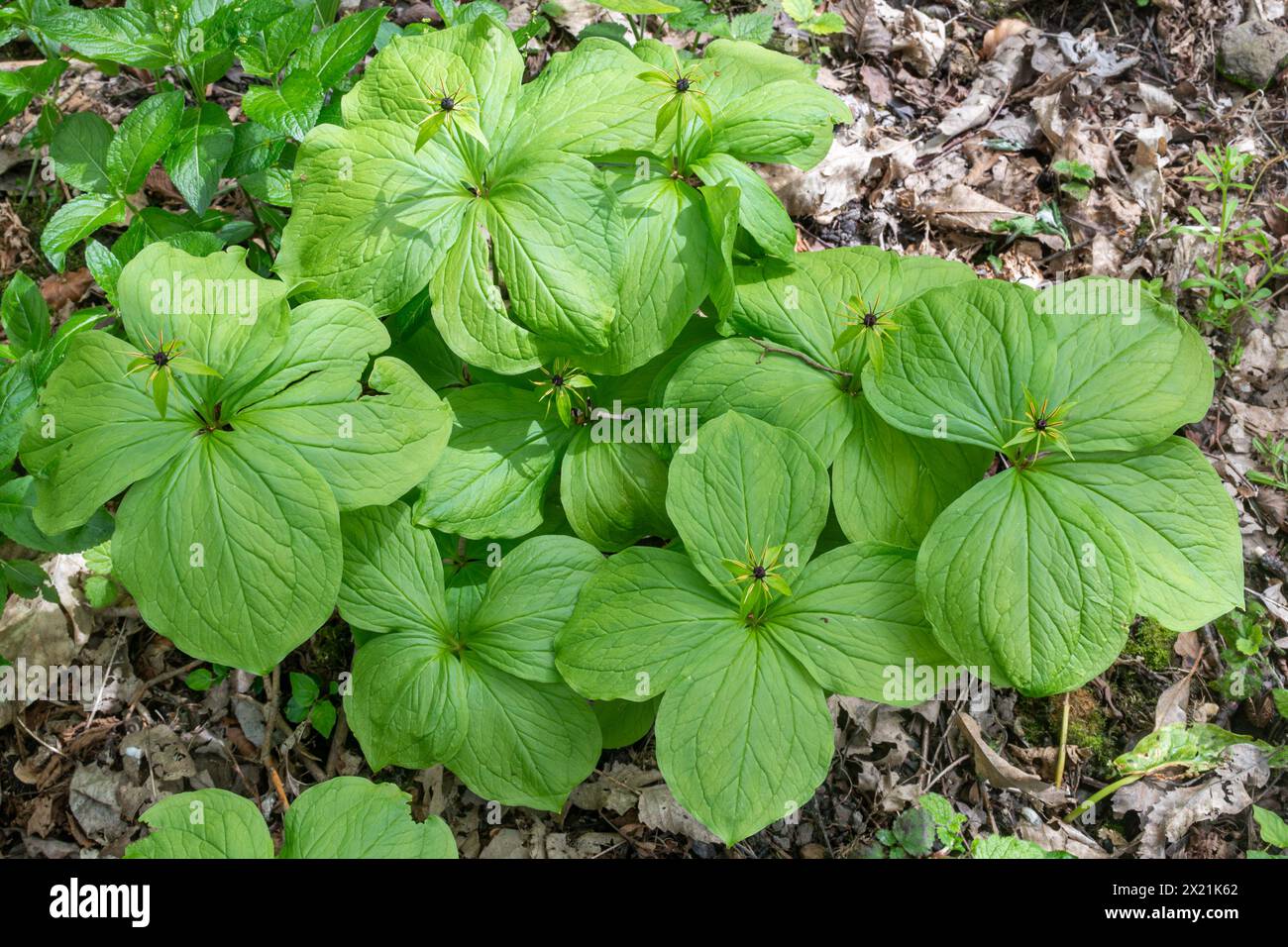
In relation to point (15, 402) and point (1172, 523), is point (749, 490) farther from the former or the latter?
point (15, 402)

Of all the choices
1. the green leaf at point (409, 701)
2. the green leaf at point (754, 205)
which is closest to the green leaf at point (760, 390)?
the green leaf at point (754, 205)

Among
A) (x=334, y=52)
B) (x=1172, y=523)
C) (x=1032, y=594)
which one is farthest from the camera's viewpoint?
(x=334, y=52)

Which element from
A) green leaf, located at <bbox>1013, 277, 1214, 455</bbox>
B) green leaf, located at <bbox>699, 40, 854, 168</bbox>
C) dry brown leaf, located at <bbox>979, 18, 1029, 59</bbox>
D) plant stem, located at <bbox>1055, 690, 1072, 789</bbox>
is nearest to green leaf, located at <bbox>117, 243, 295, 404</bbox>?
green leaf, located at <bbox>699, 40, 854, 168</bbox>

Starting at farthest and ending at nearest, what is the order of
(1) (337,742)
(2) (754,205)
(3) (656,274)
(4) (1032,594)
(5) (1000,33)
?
(5) (1000,33)
(1) (337,742)
(2) (754,205)
(3) (656,274)
(4) (1032,594)

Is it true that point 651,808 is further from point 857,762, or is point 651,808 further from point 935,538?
point 935,538

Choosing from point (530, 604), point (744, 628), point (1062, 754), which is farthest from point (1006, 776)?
point (530, 604)

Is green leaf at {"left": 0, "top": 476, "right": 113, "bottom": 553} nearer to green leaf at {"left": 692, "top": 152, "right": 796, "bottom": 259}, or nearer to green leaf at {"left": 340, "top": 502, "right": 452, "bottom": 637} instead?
green leaf at {"left": 340, "top": 502, "right": 452, "bottom": 637}

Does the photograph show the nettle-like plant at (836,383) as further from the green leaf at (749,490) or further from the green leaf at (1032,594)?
the green leaf at (1032,594)

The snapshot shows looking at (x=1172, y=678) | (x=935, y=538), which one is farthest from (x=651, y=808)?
(x=1172, y=678)
